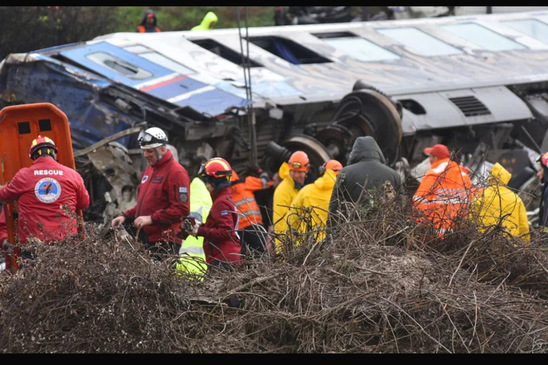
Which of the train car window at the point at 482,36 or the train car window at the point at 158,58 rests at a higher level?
the train car window at the point at 158,58

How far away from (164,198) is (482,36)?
9.92m

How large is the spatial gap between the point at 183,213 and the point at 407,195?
6.31 ft

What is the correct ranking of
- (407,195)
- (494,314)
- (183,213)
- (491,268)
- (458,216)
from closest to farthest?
(494,314)
(491,268)
(458,216)
(407,195)
(183,213)

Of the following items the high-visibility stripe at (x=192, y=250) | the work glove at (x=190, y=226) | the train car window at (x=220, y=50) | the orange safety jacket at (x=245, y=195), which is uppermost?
the train car window at (x=220, y=50)

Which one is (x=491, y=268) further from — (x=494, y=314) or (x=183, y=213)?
(x=183, y=213)

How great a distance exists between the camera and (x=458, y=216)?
21.0ft

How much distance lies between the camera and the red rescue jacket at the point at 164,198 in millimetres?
7945

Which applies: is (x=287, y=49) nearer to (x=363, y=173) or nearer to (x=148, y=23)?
(x=148, y=23)

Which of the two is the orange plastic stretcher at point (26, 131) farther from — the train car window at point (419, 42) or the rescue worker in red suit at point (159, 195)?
the train car window at point (419, 42)

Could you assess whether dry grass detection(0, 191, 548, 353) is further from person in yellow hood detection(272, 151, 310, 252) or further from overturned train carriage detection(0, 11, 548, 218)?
overturned train carriage detection(0, 11, 548, 218)

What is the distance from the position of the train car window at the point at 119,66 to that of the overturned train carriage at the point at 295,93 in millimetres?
25

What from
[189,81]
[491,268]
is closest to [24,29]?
[189,81]

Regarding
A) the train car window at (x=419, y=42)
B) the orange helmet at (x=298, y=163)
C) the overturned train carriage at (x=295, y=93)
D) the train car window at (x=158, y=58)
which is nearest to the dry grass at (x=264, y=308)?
the orange helmet at (x=298, y=163)

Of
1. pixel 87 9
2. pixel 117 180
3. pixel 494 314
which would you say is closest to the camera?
pixel 494 314
